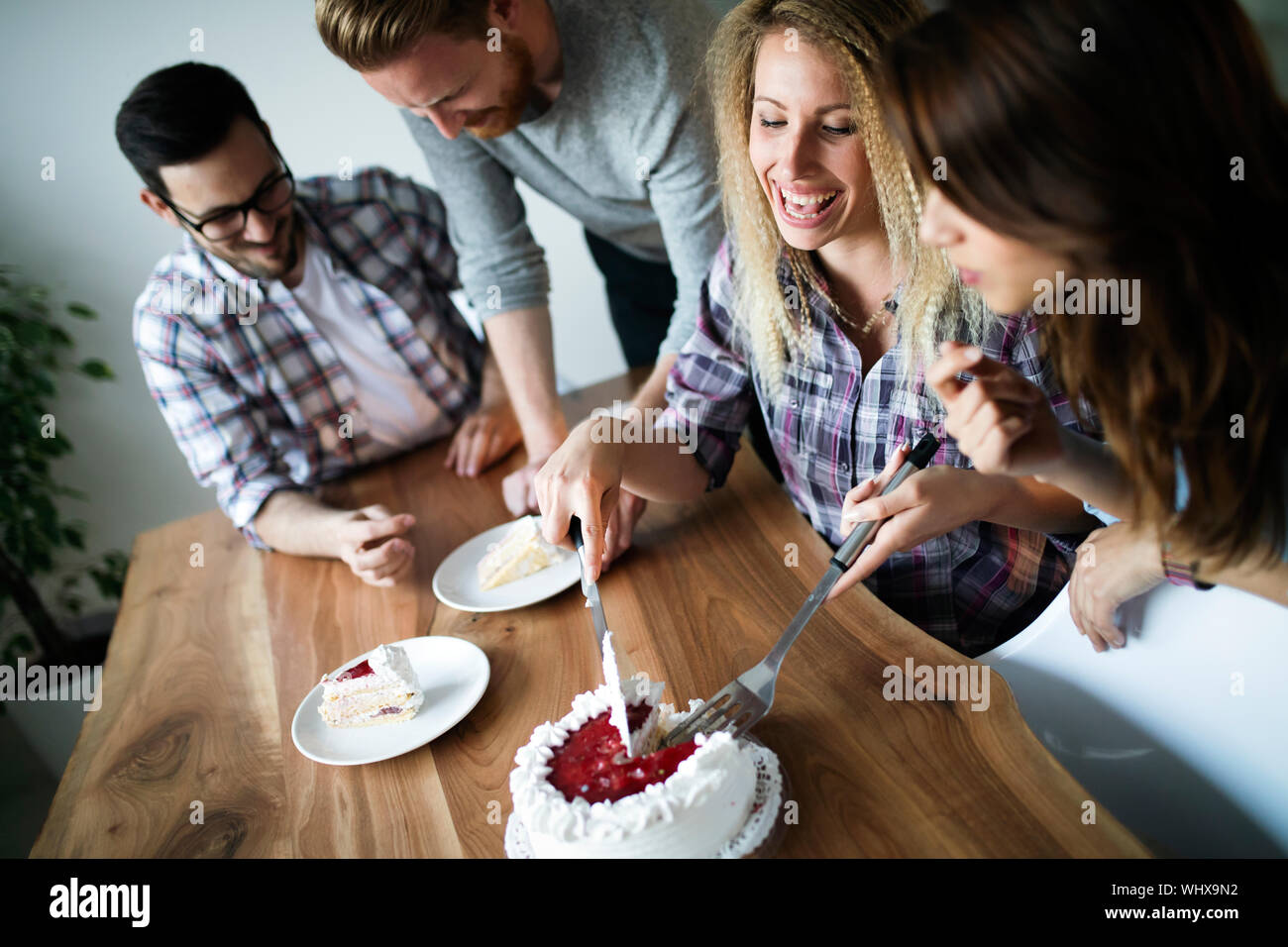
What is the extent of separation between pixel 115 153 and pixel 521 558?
8.57 ft

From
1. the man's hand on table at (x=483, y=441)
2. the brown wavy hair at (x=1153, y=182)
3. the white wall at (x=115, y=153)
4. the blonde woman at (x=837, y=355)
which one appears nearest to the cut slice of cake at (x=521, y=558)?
the blonde woman at (x=837, y=355)

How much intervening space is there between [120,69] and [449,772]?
9.79 feet

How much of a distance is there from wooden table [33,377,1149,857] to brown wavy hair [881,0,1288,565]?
0.37 meters

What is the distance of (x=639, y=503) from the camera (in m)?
1.66

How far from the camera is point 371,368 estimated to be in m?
2.31

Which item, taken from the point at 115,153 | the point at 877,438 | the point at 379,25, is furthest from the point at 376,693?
the point at 115,153

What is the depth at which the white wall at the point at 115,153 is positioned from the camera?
3076mm

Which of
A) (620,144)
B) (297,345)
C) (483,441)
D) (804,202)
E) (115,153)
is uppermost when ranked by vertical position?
(115,153)

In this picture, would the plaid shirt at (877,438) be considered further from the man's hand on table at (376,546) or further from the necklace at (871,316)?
the man's hand on table at (376,546)

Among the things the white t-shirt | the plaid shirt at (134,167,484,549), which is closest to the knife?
the plaid shirt at (134,167,484,549)

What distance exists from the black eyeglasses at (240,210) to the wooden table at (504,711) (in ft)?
2.31

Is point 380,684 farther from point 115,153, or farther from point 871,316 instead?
point 115,153

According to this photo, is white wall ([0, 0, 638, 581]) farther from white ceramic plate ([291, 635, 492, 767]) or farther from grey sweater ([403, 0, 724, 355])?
white ceramic plate ([291, 635, 492, 767])

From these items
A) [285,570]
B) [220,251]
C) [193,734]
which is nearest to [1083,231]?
[193,734]
